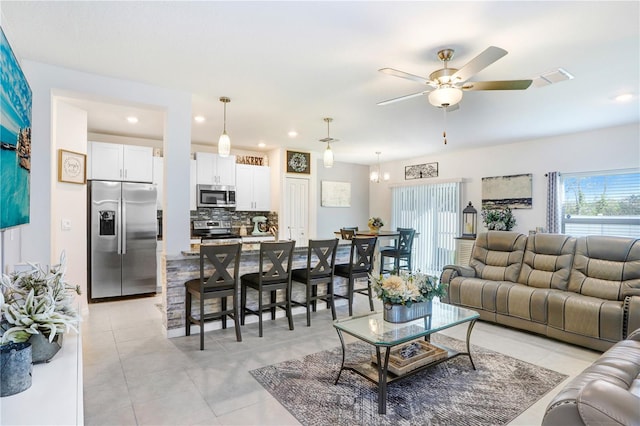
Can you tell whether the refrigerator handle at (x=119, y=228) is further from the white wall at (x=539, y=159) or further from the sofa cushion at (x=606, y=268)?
the sofa cushion at (x=606, y=268)

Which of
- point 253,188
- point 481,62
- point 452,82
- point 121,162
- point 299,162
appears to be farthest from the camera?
point 299,162

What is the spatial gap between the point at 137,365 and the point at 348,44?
310 cm

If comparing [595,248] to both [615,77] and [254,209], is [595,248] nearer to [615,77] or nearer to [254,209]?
[615,77]

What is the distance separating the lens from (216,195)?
20.3 feet

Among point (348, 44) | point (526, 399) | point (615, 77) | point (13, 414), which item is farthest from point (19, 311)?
point (615, 77)

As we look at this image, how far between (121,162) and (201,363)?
3.57m

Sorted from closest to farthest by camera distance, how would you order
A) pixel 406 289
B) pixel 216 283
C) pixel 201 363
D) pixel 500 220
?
pixel 406 289, pixel 201 363, pixel 216 283, pixel 500 220

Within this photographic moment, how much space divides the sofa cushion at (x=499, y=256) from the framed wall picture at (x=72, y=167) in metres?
5.11

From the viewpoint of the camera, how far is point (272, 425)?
2129 millimetres

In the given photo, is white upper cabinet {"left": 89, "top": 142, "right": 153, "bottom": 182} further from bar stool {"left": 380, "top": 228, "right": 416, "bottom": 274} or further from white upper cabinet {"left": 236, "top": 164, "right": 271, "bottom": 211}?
bar stool {"left": 380, "top": 228, "right": 416, "bottom": 274}

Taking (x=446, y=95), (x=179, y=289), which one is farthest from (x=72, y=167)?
(x=446, y=95)

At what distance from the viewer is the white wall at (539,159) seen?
16.4 ft

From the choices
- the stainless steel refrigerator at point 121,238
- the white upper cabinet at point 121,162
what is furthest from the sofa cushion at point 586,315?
the white upper cabinet at point 121,162

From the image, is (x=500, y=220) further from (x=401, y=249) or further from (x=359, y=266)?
(x=359, y=266)
